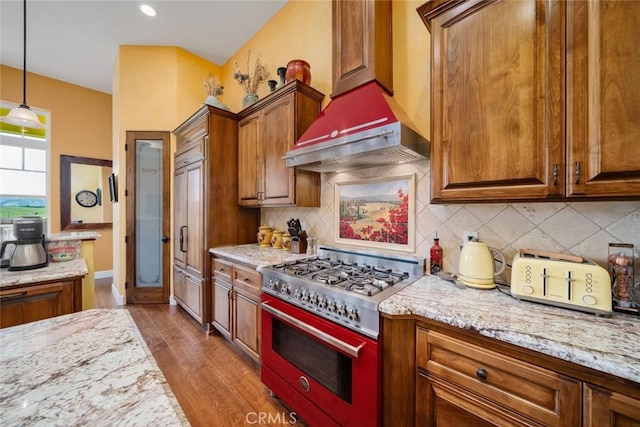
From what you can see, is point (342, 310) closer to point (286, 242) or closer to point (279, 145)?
point (286, 242)

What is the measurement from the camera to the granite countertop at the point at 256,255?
199 cm

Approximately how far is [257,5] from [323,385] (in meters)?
3.77

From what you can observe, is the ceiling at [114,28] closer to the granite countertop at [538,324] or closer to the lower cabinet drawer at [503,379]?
the granite countertop at [538,324]

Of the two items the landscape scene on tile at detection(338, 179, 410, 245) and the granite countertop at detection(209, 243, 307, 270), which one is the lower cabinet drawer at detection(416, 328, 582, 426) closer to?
the landscape scene on tile at detection(338, 179, 410, 245)

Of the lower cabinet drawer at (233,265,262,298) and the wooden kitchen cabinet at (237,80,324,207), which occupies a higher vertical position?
the wooden kitchen cabinet at (237,80,324,207)

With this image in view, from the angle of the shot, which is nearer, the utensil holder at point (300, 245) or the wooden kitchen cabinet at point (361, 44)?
the wooden kitchen cabinet at point (361, 44)

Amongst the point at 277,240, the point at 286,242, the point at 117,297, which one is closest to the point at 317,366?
the point at 286,242

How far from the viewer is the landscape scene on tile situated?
1827 mm

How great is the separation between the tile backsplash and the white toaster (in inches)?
5.8

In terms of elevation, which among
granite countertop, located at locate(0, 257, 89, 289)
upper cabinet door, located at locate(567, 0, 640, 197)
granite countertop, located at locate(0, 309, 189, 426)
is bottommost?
granite countertop, located at locate(0, 309, 189, 426)

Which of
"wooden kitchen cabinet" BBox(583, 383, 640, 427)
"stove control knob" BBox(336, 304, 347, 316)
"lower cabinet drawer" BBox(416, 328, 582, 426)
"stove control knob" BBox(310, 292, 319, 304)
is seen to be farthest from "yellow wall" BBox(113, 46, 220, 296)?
"wooden kitchen cabinet" BBox(583, 383, 640, 427)

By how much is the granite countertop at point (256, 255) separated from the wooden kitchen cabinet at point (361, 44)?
4.73ft

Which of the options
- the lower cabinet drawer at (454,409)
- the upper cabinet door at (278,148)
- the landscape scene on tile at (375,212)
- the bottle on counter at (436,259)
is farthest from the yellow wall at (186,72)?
the lower cabinet drawer at (454,409)

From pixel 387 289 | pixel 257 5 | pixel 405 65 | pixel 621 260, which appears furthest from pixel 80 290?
pixel 257 5
